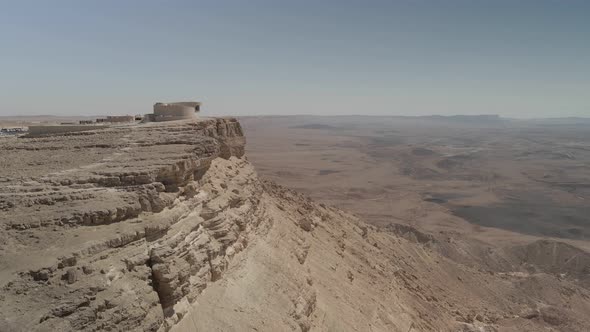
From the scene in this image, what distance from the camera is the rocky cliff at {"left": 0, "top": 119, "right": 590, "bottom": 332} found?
715 cm

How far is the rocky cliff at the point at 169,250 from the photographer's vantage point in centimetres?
715

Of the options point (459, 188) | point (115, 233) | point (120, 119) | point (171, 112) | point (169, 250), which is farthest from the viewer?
point (459, 188)

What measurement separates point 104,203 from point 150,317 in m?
2.58

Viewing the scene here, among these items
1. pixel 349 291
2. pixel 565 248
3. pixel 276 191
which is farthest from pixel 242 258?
pixel 565 248

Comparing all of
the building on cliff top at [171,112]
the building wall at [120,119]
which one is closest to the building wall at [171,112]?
the building on cliff top at [171,112]

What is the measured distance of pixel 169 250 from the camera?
9109 millimetres

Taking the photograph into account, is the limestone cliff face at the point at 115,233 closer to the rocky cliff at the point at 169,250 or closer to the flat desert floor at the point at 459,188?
the rocky cliff at the point at 169,250

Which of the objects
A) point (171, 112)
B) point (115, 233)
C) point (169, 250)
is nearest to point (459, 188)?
point (171, 112)

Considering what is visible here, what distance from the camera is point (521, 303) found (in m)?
24.4

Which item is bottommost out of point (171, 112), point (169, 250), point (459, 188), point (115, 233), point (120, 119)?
point (459, 188)

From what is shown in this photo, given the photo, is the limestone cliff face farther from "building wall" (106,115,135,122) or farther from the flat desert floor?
Result: the flat desert floor

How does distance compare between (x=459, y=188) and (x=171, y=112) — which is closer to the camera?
(x=171, y=112)

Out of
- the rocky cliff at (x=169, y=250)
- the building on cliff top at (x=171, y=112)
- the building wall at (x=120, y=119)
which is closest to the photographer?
the rocky cliff at (x=169, y=250)

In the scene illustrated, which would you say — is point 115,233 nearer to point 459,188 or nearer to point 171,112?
point 171,112
